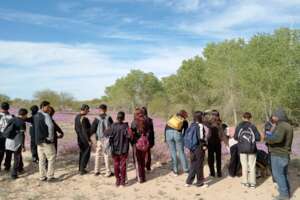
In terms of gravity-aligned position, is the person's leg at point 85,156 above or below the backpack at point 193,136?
below

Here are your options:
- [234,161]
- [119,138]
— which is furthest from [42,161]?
[234,161]

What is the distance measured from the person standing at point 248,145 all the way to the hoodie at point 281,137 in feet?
1.95

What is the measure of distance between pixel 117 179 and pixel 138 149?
91 cm

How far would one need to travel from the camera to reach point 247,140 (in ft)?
26.5

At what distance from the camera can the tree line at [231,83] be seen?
104ft

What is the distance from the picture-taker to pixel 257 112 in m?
33.9

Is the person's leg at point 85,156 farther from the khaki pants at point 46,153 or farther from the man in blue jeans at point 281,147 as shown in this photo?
the man in blue jeans at point 281,147

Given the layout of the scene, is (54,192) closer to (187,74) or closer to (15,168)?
(15,168)

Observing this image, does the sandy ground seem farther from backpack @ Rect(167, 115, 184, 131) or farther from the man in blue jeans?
backpack @ Rect(167, 115, 184, 131)

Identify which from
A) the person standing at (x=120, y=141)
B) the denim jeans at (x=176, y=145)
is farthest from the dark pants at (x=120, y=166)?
the denim jeans at (x=176, y=145)

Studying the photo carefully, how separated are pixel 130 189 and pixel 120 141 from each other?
47.3 inches

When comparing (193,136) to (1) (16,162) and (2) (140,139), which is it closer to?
(2) (140,139)

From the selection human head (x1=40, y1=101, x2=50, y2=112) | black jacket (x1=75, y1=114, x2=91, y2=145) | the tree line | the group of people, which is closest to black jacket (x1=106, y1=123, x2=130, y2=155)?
the group of people

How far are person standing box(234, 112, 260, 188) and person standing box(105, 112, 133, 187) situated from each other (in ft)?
8.80
